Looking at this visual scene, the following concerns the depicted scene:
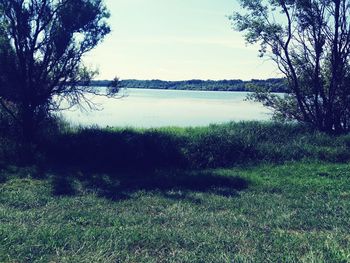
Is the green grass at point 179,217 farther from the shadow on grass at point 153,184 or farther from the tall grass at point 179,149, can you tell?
the tall grass at point 179,149

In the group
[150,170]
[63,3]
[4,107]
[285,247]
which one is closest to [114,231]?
[285,247]

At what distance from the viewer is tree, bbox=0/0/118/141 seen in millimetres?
13953

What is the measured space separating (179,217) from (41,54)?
32.0 feet

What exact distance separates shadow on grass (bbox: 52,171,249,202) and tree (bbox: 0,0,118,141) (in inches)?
171

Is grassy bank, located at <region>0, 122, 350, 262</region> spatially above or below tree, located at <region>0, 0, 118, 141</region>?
below

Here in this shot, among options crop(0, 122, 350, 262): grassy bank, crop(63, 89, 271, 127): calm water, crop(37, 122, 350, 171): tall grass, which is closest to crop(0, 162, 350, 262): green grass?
crop(0, 122, 350, 262): grassy bank

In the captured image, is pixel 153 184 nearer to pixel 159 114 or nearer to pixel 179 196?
pixel 179 196

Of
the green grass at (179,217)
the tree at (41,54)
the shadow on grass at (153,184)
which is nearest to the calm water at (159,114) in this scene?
the tree at (41,54)

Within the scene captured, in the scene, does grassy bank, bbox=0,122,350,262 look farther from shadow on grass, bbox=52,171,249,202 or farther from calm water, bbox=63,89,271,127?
calm water, bbox=63,89,271,127

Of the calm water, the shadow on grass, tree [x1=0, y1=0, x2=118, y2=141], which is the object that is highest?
tree [x1=0, y1=0, x2=118, y2=141]

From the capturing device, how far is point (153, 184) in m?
10.1

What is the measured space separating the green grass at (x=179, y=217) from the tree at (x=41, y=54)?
3.60 meters

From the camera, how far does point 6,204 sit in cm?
802

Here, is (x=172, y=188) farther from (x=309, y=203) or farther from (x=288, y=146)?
(x=288, y=146)
